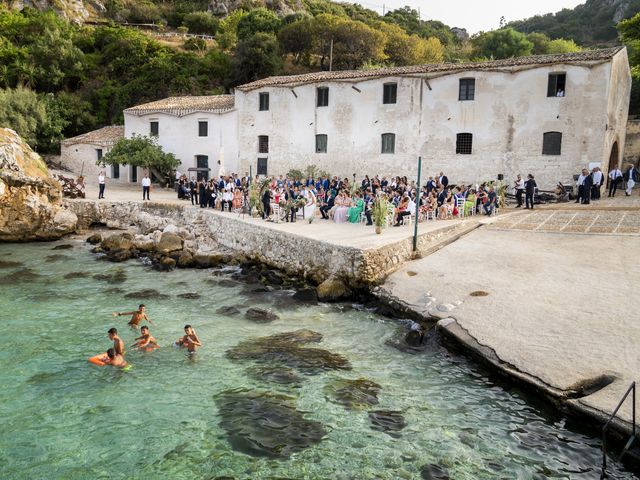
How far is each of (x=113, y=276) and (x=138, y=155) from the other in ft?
55.3

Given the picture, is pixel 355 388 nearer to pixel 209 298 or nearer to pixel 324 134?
pixel 209 298

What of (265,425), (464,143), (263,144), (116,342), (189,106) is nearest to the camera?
(265,425)

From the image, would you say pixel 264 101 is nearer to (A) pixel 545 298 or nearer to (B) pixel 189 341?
(B) pixel 189 341

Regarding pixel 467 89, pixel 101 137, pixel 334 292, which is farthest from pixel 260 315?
pixel 101 137

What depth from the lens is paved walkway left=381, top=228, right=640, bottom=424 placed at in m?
9.10

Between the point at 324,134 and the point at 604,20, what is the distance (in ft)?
190

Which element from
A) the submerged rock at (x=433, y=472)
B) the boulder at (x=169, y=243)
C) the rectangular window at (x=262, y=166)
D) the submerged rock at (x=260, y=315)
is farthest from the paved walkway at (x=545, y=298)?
the rectangular window at (x=262, y=166)

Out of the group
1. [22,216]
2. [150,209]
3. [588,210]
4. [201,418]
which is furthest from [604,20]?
[201,418]

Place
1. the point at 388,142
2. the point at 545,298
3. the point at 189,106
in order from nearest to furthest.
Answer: the point at 545,298 → the point at 388,142 → the point at 189,106

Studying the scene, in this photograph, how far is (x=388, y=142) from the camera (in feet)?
99.2

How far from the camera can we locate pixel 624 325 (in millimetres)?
10242

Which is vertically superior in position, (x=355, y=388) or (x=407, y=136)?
(x=407, y=136)

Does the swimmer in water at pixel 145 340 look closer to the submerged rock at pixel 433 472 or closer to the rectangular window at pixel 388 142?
the submerged rock at pixel 433 472

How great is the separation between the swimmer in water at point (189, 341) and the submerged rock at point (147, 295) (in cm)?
433
